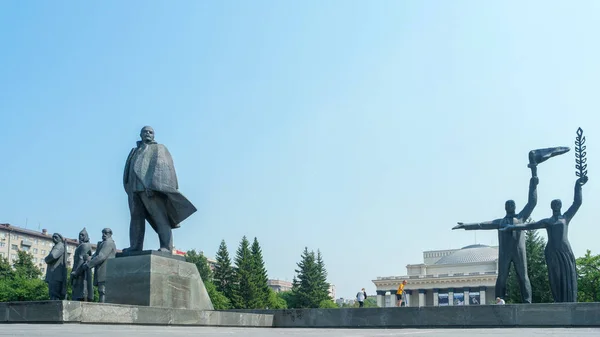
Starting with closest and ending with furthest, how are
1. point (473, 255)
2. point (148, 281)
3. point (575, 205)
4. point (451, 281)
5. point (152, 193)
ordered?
1. point (148, 281)
2. point (152, 193)
3. point (575, 205)
4. point (451, 281)
5. point (473, 255)

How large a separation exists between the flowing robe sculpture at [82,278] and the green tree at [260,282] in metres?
65.3

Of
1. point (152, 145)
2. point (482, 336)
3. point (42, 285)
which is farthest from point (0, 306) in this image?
point (42, 285)

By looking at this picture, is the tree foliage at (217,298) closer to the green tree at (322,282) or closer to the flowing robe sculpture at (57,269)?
the green tree at (322,282)

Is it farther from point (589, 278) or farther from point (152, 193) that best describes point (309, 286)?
point (152, 193)

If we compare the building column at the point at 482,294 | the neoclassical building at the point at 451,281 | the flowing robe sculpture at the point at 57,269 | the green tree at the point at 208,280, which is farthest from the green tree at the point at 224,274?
the flowing robe sculpture at the point at 57,269

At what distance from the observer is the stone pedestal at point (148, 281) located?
10.8 m

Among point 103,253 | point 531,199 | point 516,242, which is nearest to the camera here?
point 103,253

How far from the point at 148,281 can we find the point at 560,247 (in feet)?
30.7

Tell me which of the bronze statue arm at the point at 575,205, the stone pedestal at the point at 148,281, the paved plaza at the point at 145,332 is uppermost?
the bronze statue arm at the point at 575,205

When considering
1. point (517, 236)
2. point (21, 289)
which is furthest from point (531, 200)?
point (21, 289)

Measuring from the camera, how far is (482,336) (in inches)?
245

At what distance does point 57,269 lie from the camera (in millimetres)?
16453

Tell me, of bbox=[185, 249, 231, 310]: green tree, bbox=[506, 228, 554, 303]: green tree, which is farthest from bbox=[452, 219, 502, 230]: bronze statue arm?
bbox=[185, 249, 231, 310]: green tree

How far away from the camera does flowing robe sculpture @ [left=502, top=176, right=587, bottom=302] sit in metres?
14.8
